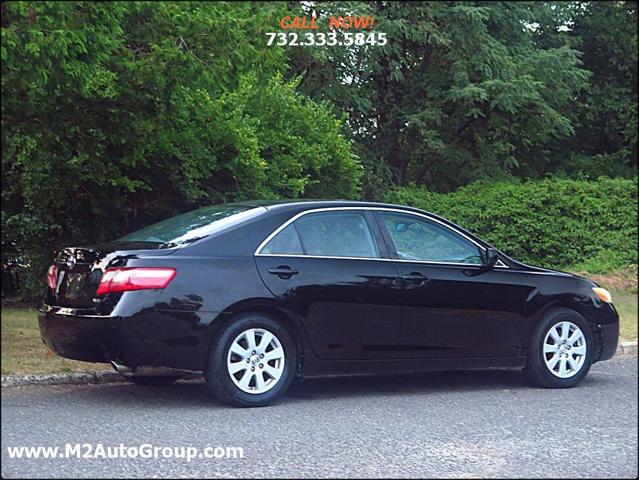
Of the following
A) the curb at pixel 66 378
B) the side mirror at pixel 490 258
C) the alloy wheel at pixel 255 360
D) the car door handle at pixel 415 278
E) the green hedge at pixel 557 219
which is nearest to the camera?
the alloy wheel at pixel 255 360

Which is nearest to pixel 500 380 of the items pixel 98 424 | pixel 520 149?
pixel 98 424

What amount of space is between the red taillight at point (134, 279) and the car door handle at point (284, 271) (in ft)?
2.57

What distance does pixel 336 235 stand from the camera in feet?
25.9

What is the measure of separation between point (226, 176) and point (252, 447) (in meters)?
7.44

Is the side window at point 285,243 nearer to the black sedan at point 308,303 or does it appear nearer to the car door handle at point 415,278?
the black sedan at point 308,303

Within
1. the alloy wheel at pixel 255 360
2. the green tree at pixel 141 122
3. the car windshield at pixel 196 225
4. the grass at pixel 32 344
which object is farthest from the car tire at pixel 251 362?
the green tree at pixel 141 122

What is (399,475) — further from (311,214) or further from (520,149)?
(520,149)

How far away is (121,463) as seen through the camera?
5582 mm

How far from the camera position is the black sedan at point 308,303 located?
7023mm

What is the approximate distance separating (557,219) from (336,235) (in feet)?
36.8

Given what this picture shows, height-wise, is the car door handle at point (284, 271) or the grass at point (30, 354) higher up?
the car door handle at point (284, 271)

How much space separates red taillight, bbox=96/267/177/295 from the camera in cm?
695

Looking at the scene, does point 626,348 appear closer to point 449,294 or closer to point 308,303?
point 449,294

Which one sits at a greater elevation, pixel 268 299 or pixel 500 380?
pixel 268 299
